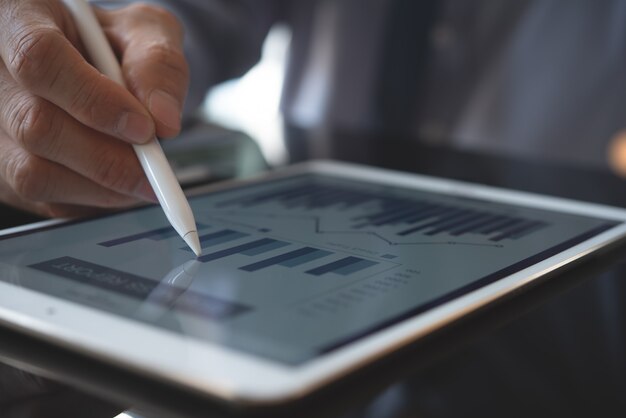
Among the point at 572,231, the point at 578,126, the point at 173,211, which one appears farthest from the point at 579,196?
the point at 578,126

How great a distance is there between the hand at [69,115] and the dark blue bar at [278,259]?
0.10m

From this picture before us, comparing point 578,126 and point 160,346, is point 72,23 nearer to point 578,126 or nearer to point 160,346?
point 160,346

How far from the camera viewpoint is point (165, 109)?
41cm

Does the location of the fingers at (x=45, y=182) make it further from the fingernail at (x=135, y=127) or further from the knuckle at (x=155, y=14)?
the knuckle at (x=155, y=14)

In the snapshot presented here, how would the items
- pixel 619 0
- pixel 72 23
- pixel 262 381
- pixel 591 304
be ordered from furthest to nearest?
pixel 619 0, pixel 72 23, pixel 591 304, pixel 262 381

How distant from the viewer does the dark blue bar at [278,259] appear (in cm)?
33

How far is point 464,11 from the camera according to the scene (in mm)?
997

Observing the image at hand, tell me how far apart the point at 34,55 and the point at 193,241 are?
0.13 metres

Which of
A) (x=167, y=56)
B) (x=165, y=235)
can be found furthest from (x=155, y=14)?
(x=165, y=235)

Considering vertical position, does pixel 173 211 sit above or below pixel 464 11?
below

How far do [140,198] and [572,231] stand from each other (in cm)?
24

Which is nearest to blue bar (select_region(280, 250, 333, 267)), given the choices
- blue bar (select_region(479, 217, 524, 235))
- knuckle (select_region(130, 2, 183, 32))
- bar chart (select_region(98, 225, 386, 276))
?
bar chart (select_region(98, 225, 386, 276))

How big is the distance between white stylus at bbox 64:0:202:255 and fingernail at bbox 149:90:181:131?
1cm

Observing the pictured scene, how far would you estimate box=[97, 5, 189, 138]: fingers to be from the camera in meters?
0.42
